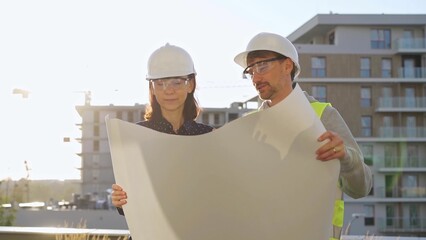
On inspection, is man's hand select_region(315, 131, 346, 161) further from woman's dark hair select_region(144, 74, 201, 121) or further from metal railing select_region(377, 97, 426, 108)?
metal railing select_region(377, 97, 426, 108)

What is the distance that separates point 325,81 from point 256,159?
4347 centimetres

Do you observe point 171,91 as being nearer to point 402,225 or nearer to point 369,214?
point 402,225

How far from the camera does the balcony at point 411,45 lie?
44594 mm

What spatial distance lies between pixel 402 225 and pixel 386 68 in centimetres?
1029

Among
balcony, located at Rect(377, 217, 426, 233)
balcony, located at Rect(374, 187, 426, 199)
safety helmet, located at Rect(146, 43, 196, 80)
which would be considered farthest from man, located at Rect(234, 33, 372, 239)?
balcony, located at Rect(374, 187, 426, 199)

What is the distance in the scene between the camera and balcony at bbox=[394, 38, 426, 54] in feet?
146

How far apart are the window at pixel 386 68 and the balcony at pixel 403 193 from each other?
743 centimetres

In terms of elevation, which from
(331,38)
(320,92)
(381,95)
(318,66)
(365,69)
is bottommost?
(381,95)

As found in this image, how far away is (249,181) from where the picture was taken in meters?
1.91

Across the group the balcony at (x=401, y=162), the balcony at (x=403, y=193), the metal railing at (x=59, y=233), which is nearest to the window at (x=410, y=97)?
the balcony at (x=401, y=162)

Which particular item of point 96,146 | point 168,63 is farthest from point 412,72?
point 168,63

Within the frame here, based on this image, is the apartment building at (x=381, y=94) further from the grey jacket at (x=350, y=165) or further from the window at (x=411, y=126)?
the grey jacket at (x=350, y=165)

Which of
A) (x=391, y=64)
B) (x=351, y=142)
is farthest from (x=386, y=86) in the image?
(x=351, y=142)

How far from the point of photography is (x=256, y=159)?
6.31ft
